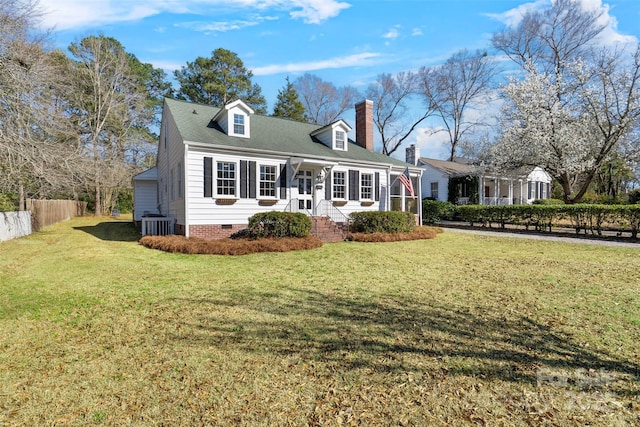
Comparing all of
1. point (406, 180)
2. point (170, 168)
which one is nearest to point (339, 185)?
point (406, 180)

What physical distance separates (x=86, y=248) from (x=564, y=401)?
39.8 ft

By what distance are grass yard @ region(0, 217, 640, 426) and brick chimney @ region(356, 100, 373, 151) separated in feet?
42.5

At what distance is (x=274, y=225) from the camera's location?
12.1 metres

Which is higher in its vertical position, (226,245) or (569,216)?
(569,216)

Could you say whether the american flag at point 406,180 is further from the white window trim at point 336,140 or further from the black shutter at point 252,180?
the black shutter at point 252,180

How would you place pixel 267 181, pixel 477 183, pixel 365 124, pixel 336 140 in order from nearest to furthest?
pixel 267 181, pixel 336 140, pixel 365 124, pixel 477 183

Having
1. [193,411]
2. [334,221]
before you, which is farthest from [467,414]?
[334,221]

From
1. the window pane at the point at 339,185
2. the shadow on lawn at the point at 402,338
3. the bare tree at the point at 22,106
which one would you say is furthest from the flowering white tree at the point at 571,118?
the bare tree at the point at 22,106

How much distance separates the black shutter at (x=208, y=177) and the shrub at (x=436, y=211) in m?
16.1

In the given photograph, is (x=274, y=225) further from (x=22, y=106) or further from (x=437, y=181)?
(x=437, y=181)

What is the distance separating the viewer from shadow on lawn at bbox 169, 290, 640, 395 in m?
3.33

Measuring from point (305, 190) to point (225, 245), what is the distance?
5.57 meters

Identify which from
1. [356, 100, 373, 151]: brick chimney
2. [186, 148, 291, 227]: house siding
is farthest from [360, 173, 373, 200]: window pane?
[186, 148, 291, 227]: house siding

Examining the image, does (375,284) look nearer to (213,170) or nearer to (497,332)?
(497,332)
